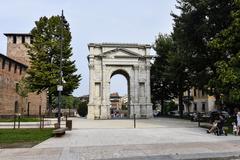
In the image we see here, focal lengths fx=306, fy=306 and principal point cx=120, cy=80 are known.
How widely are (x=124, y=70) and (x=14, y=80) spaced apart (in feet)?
74.5

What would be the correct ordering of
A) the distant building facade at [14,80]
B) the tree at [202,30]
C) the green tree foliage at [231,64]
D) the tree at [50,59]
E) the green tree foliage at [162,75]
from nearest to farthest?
the green tree foliage at [231,64] → the tree at [202,30] → the tree at [50,59] → the distant building facade at [14,80] → the green tree foliage at [162,75]

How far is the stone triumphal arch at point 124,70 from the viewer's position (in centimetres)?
5089

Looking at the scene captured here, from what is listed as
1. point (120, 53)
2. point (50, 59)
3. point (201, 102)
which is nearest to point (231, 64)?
point (120, 53)

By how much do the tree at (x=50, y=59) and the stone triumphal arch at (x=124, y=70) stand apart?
11.5 ft

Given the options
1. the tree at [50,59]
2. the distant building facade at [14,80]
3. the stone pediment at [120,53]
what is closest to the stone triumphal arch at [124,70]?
the stone pediment at [120,53]

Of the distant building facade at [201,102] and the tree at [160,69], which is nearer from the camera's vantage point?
the tree at [160,69]

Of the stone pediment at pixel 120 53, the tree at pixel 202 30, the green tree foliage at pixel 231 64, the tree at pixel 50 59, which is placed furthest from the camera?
the stone pediment at pixel 120 53

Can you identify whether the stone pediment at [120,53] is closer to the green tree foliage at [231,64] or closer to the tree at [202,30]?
the tree at [202,30]

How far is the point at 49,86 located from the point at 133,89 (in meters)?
14.0

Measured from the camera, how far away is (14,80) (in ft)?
197

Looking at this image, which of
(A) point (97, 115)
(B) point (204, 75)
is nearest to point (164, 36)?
(A) point (97, 115)

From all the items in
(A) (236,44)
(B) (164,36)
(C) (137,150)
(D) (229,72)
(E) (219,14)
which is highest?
(B) (164,36)

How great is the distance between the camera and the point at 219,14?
26.7 meters

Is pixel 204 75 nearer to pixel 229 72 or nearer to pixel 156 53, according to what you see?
pixel 229 72
